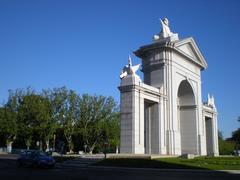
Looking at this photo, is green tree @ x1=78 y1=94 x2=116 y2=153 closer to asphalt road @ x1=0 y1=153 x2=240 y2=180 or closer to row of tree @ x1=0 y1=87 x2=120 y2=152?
row of tree @ x1=0 y1=87 x2=120 y2=152

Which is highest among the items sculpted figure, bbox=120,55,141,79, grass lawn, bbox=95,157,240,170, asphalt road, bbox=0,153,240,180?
sculpted figure, bbox=120,55,141,79

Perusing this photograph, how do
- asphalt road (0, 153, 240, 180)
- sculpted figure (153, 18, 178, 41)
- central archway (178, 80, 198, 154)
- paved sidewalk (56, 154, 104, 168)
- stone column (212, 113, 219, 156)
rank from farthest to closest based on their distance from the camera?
stone column (212, 113, 219, 156), central archway (178, 80, 198, 154), sculpted figure (153, 18, 178, 41), paved sidewalk (56, 154, 104, 168), asphalt road (0, 153, 240, 180)

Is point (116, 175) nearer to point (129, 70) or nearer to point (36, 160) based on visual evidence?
point (36, 160)

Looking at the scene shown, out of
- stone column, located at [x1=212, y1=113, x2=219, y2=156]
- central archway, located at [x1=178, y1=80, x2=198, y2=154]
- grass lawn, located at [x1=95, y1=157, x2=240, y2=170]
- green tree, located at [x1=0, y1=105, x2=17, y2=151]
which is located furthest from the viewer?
green tree, located at [x1=0, y1=105, x2=17, y2=151]

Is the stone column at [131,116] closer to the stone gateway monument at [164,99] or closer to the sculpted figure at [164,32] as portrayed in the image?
the stone gateway monument at [164,99]

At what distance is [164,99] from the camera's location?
39531 mm

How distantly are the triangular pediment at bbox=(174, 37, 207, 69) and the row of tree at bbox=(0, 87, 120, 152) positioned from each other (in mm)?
20731

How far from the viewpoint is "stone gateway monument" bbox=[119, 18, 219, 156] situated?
115 feet

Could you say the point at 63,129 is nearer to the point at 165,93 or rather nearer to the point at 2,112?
the point at 2,112

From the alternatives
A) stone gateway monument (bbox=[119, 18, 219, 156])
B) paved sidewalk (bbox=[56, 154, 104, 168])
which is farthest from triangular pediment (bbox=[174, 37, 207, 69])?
paved sidewalk (bbox=[56, 154, 104, 168])

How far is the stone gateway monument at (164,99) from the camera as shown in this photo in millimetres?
35094

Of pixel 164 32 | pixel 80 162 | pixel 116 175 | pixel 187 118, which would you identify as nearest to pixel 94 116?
pixel 187 118

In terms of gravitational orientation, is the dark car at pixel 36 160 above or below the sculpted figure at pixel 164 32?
below

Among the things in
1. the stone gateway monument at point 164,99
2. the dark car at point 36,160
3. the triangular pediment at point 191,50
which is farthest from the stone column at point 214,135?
the dark car at point 36,160
